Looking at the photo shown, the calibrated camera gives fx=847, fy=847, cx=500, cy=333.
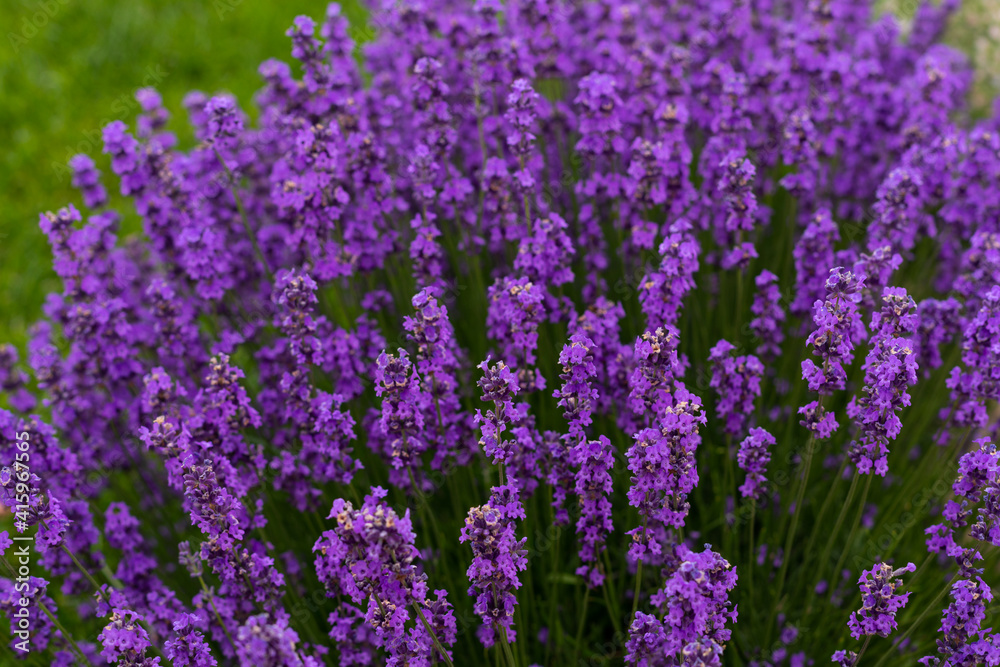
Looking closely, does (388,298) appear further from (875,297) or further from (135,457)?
(875,297)

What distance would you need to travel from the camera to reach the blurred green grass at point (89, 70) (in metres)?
7.48

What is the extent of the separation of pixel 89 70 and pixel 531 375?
24.9 ft

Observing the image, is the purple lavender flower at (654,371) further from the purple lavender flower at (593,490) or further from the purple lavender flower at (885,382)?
the purple lavender flower at (885,382)

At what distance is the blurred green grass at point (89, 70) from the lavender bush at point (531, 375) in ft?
9.58

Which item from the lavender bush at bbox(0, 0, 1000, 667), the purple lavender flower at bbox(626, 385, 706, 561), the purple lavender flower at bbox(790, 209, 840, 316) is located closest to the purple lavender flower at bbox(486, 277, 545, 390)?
the lavender bush at bbox(0, 0, 1000, 667)

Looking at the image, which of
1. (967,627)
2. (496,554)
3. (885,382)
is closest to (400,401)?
(496,554)

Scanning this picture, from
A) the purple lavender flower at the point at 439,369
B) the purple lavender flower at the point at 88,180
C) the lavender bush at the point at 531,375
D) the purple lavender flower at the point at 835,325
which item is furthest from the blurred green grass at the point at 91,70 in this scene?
the purple lavender flower at the point at 835,325

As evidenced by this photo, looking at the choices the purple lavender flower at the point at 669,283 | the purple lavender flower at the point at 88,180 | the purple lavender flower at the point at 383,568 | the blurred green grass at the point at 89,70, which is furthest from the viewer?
the blurred green grass at the point at 89,70

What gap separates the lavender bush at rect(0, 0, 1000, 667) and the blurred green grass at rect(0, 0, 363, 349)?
2919 millimetres

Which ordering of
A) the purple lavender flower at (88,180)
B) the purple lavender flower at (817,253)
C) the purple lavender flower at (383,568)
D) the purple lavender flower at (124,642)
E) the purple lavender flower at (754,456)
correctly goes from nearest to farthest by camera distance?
the purple lavender flower at (383,568), the purple lavender flower at (124,642), the purple lavender flower at (754,456), the purple lavender flower at (817,253), the purple lavender flower at (88,180)

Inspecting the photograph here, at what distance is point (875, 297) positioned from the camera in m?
3.90

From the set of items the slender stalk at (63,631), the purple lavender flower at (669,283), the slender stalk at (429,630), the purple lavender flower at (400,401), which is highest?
the purple lavender flower at (669,283)

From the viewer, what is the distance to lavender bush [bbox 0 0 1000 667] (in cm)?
283

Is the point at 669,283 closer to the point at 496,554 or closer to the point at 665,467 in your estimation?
the point at 665,467
